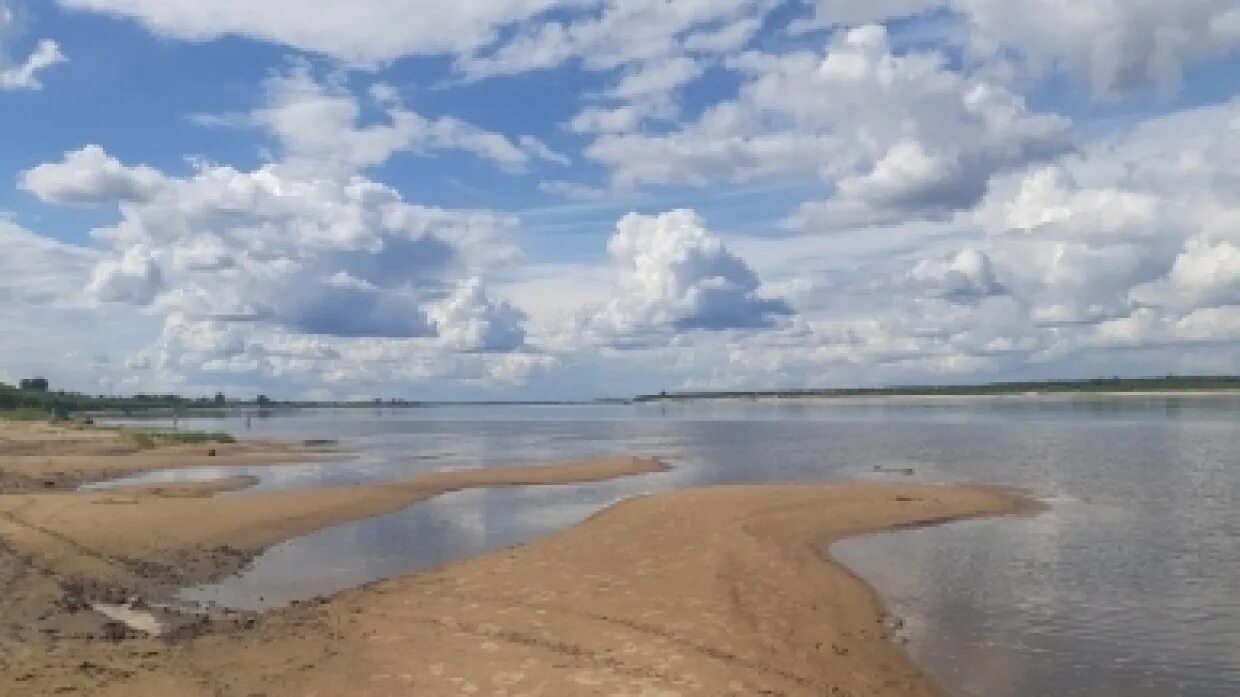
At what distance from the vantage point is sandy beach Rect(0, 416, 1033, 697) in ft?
47.2

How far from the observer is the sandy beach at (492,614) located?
14375mm

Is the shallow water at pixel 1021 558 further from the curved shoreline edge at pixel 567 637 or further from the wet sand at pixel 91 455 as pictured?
the wet sand at pixel 91 455

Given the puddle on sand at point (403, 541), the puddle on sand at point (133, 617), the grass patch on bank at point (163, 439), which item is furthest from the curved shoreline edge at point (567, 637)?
the grass patch on bank at point (163, 439)

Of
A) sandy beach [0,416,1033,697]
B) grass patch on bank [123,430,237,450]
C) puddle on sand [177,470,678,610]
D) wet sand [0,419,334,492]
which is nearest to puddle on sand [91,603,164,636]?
sandy beach [0,416,1033,697]

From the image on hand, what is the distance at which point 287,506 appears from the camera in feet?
123

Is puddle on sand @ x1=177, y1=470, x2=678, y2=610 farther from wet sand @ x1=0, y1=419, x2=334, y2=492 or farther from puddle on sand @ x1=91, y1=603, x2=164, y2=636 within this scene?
wet sand @ x1=0, y1=419, x2=334, y2=492

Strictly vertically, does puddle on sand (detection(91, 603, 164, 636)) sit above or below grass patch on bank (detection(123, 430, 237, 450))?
below

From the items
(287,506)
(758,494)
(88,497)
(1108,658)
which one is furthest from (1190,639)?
(88,497)

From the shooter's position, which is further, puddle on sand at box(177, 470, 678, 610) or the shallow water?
puddle on sand at box(177, 470, 678, 610)

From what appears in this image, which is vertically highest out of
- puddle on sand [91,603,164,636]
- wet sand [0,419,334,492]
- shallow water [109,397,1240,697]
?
wet sand [0,419,334,492]

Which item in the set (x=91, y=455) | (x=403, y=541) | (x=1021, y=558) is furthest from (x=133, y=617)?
(x=91, y=455)

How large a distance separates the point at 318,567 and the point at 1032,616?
17.2 m

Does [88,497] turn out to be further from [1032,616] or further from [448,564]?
[1032,616]

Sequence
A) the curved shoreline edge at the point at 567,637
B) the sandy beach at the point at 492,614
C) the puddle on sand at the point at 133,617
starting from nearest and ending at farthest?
the curved shoreline edge at the point at 567,637, the sandy beach at the point at 492,614, the puddle on sand at the point at 133,617
